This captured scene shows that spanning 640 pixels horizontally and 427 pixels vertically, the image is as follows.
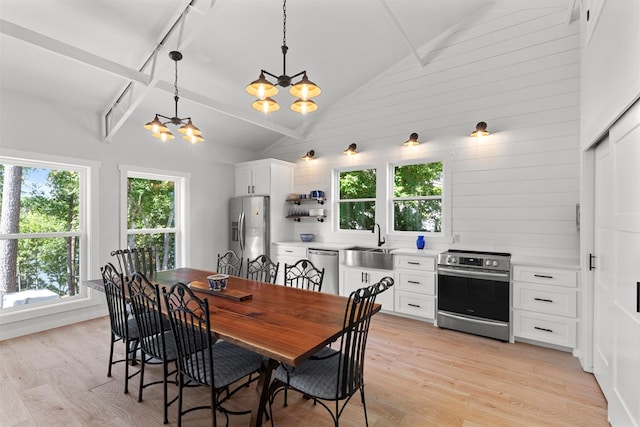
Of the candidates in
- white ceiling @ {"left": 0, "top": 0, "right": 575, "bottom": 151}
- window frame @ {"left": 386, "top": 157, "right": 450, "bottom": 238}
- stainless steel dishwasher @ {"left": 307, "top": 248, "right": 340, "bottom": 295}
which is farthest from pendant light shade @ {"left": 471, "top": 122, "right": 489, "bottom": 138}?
stainless steel dishwasher @ {"left": 307, "top": 248, "right": 340, "bottom": 295}

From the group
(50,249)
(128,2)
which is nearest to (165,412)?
(50,249)

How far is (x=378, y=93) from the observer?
493 cm

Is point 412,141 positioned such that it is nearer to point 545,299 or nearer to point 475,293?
point 475,293

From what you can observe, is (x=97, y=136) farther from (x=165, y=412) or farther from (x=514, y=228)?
(x=514, y=228)

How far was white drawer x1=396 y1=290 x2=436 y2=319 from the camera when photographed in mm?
3949

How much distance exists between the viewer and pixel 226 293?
2.48 meters

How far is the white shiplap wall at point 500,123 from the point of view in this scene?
362 cm

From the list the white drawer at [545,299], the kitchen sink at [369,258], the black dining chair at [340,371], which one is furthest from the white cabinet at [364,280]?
the black dining chair at [340,371]

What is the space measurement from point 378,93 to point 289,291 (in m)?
3.60

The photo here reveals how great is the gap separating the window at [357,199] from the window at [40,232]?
3.71m

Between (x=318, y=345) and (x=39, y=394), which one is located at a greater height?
(x=318, y=345)

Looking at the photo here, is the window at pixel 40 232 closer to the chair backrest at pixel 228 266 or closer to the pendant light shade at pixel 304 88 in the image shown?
the chair backrest at pixel 228 266

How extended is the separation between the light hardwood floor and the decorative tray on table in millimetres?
767

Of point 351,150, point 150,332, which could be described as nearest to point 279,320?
point 150,332
